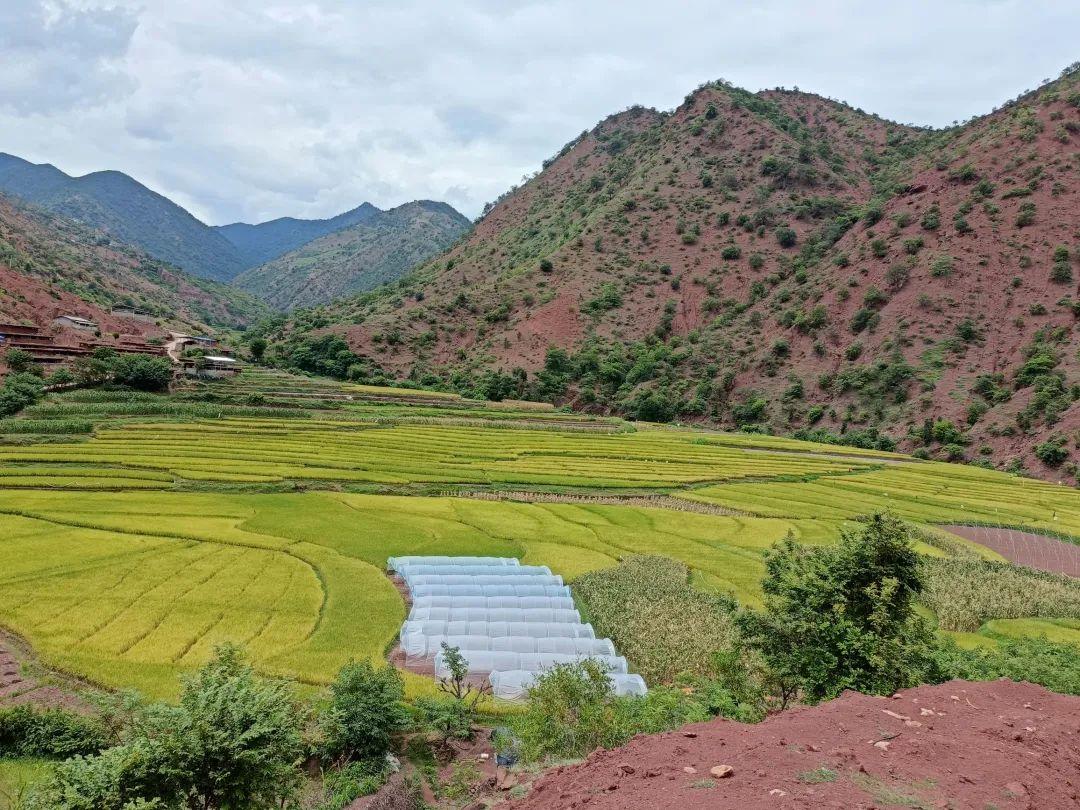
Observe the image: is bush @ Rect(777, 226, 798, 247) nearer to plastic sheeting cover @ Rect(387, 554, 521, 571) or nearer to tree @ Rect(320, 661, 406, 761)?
plastic sheeting cover @ Rect(387, 554, 521, 571)

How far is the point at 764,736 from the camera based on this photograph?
9.61 m

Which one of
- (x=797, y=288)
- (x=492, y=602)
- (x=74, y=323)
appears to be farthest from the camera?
(x=797, y=288)

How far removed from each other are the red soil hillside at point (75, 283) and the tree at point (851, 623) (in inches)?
4234

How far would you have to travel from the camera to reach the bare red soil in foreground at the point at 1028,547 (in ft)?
111

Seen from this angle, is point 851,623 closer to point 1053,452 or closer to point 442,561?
point 442,561

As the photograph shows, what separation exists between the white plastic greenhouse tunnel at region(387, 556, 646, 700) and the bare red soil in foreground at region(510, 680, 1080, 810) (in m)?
6.54

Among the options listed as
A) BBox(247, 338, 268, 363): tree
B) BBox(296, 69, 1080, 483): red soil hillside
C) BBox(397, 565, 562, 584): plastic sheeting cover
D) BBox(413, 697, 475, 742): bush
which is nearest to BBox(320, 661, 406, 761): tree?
BBox(413, 697, 475, 742): bush

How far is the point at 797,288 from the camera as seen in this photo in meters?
108

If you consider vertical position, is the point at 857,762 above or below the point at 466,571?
above

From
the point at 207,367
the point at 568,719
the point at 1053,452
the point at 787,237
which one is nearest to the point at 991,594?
the point at 568,719

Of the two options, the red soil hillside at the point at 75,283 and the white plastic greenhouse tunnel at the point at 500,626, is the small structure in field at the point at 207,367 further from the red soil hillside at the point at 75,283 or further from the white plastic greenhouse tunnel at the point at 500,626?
the white plastic greenhouse tunnel at the point at 500,626

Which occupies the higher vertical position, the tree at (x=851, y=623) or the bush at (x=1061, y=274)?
the bush at (x=1061, y=274)

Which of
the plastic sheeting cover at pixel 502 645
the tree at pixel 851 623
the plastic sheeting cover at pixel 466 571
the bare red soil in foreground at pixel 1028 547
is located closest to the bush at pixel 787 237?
the bare red soil in foreground at pixel 1028 547

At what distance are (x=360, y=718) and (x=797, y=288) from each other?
10850 cm
